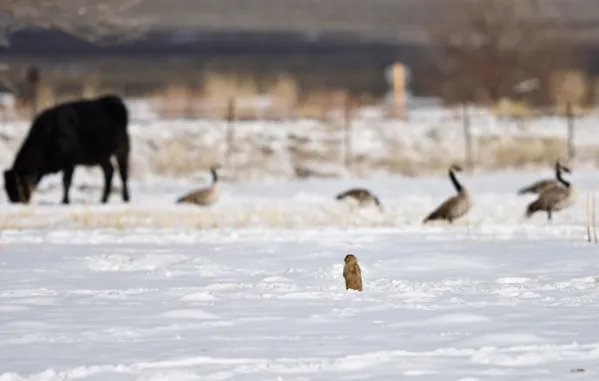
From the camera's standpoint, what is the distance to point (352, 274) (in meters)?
12.3

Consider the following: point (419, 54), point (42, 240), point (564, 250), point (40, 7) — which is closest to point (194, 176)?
point (40, 7)

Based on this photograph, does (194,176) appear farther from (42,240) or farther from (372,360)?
(372,360)

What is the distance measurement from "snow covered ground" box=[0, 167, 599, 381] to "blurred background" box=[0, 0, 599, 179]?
5.33 meters

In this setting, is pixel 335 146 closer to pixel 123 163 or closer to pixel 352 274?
pixel 123 163

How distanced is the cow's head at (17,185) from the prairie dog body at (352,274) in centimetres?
1248

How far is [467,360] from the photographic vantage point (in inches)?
352

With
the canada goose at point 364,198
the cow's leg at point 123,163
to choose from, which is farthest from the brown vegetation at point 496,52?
the canada goose at point 364,198

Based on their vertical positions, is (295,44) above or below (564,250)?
above

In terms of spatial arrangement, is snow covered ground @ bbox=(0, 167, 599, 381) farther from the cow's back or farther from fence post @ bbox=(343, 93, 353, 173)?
fence post @ bbox=(343, 93, 353, 173)

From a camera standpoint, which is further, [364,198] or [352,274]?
[364,198]

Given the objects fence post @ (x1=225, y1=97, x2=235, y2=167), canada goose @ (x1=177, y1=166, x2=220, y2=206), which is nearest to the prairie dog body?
canada goose @ (x1=177, y1=166, x2=220, y2=206)

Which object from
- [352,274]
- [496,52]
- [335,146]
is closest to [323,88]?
[496,52]

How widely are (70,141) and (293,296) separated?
508 inches

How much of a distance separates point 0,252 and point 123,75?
3947 cm
